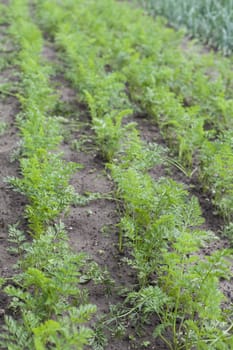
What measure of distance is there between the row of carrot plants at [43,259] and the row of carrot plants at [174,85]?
113 cm

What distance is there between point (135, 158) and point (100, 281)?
3.74ft

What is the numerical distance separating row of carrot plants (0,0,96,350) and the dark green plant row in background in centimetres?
363

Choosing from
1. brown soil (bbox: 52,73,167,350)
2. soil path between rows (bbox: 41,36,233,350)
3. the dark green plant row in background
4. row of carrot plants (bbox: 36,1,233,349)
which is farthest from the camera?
the dark green plant row in background

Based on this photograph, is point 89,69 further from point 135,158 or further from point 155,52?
point 135,158

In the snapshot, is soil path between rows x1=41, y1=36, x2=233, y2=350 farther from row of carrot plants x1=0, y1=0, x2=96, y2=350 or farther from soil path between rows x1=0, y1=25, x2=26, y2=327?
soil path between rows x1=0, y1=25, x2=26, y2=327

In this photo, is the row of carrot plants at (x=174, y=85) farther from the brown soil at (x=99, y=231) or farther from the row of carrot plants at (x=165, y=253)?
the brown soil at (x=99, y=231)

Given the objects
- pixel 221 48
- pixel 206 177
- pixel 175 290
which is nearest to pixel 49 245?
pixel 175 290

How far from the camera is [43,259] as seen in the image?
3.77m

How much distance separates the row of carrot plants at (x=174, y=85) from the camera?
16.9 feet

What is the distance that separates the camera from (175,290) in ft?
12.2

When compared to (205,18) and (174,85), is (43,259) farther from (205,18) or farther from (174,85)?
(205,18)

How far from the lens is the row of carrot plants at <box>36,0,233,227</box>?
514cm

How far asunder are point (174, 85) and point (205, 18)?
3.35 meters

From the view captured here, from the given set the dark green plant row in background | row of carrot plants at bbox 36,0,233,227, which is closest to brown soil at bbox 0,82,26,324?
row of carrot plants at bbox 36,0,233,227
